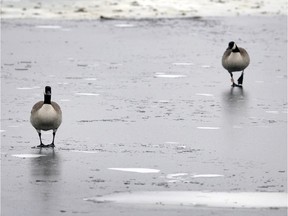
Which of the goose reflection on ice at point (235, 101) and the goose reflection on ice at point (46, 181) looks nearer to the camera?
the goose reflection on ice at point (46, 181)

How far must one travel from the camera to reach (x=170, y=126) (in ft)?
41.3

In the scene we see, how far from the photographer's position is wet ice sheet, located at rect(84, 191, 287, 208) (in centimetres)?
866

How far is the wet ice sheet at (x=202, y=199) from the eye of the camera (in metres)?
8.66

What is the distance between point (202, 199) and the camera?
29.0 feet

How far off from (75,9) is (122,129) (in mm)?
13637

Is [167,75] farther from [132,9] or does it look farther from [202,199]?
[132,9]

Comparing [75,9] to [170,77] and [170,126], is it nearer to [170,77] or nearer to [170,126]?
[170,77]

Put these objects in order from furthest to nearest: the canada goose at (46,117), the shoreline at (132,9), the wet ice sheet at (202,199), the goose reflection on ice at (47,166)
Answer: the shoreline at (132,9) → the canada goose at (46,117) → the goose reflection on ice at (47,166) → the wet ice sheet at (202,199)

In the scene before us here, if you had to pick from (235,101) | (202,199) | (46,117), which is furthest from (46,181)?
(235,101)

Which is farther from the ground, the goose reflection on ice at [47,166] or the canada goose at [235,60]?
the canada goose at [235,60]

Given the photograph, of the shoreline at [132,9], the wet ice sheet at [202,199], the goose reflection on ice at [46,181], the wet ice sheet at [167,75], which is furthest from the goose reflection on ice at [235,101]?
the shoreline at [132,9]

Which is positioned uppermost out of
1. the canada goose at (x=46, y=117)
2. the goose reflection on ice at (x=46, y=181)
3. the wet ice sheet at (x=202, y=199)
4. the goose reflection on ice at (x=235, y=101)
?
the goose reflection on ice at (x=235, y=101)

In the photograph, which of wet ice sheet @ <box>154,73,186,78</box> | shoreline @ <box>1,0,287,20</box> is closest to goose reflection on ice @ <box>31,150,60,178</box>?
wet ice sheet @ <box>154,73,186,78</box>

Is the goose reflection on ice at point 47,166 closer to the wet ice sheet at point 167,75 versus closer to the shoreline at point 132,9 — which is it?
the wet ice sheet at point 167,75
